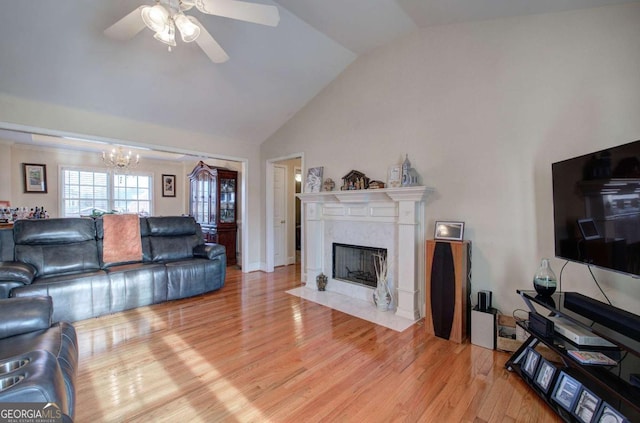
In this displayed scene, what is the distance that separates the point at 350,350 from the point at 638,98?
2.84 metres

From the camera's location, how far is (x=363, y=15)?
2.87 metres

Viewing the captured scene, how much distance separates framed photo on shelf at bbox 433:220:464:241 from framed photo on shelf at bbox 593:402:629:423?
145 cm

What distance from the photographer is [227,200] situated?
5.77m

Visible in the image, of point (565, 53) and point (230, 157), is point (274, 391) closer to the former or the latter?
point (565, 53)

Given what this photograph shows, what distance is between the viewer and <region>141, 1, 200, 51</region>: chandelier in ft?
5.89

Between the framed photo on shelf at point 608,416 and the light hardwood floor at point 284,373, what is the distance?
262 millimetres

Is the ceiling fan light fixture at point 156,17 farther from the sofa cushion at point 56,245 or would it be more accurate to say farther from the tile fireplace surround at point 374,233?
the sofa cushion at point 56,245

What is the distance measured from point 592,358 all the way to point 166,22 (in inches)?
128

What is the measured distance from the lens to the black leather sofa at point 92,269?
288 centimetres

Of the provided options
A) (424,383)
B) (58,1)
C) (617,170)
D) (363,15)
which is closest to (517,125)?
(617,170)

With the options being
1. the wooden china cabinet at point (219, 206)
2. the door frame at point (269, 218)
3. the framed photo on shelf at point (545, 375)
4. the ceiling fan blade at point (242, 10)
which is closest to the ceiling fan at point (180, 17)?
the ceiling fan blade at point (242, 10)

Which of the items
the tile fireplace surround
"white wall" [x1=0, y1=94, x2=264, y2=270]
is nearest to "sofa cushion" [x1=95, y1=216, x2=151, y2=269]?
"white wall" [x1=0, y1=94, x2=264, y2=270]

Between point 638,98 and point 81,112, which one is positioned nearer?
point 638,98

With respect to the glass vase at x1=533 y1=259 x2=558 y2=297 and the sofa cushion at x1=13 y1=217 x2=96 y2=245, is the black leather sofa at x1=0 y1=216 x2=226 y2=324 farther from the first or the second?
the glass vase at x1=533 y1=259 x2=558 y2=297
